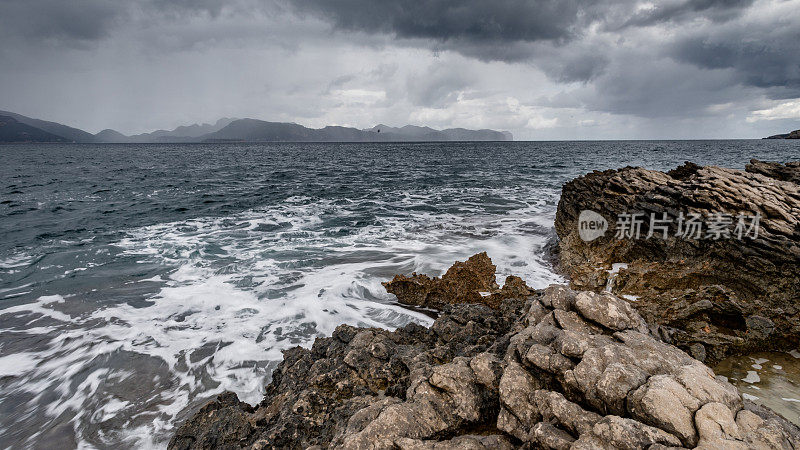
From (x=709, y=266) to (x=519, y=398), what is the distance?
7.89 metres

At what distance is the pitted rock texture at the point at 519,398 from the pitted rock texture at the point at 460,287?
2733 mm

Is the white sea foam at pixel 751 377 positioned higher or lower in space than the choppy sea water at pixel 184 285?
higher

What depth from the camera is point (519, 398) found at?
355 cm

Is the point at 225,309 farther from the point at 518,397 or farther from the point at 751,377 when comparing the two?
the point at 751,377

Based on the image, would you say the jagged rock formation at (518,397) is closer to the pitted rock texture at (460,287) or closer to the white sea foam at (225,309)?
the white sea foam at (225,309)

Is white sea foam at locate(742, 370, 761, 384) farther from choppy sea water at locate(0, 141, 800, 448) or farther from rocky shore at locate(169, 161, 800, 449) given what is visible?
choppy sea water at locate(0, 141, 800, 448)

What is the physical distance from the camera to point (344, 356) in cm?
539

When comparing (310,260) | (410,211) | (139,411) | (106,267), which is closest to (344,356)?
(139,411)

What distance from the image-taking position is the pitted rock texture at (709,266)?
21.6 feet

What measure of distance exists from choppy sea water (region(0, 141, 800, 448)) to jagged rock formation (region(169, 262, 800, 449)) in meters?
2.57

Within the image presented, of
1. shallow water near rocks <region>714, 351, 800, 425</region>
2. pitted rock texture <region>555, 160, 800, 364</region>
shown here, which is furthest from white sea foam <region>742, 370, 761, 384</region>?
pitted rock texture <region>555, 160, 800, 364</region>

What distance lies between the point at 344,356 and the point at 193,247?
41.5 feet

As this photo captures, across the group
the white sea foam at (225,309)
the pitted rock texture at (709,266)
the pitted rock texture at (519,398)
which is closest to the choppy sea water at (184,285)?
the white sea foam at (225,309)

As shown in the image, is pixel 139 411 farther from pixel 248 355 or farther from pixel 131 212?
pixel 131 212
